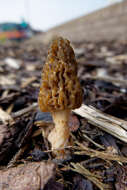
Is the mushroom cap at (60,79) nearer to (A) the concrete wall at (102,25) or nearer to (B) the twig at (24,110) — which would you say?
(B) the twig at (24,110)

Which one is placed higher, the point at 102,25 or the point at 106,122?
the point at 102,25

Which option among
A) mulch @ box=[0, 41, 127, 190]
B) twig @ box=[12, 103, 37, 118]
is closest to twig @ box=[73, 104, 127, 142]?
mulch @ box=[0, 41, 127, 190]

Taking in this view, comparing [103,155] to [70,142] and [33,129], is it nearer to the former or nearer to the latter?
[70,142]

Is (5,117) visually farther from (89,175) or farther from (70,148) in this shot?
(89,175)

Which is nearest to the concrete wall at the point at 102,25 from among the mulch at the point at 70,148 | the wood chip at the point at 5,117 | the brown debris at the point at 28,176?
the mulch at the point at 70,148

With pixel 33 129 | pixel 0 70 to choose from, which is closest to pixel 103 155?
pixel 33 129

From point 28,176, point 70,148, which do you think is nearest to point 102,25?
point 70,148
